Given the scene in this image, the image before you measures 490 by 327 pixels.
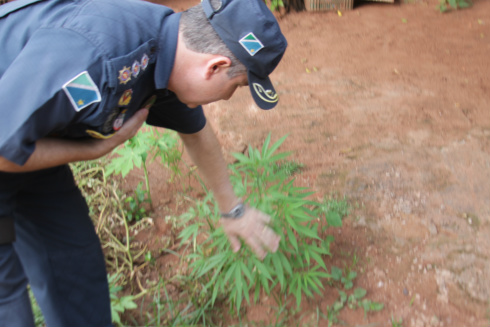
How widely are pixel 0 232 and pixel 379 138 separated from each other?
2.32 m

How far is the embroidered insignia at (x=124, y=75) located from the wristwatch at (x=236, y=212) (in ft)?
2.44

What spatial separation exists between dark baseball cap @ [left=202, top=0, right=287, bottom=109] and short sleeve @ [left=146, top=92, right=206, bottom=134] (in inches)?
15.6

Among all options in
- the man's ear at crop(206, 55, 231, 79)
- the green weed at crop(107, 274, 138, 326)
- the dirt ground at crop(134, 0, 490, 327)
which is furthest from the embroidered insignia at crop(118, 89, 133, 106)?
the dirt ground at crop(134, 0, 490, 327)

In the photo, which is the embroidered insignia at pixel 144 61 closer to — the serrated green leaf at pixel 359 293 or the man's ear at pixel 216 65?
the man's ear at pixel 216 65

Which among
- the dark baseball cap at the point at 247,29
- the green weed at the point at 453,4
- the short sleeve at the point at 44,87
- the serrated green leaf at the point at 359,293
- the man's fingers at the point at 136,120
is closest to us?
the short sleeve at the point at 44,87

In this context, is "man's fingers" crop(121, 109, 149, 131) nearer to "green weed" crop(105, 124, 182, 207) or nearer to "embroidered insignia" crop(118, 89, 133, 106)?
"embroidered insignia" crop(118, 89, 133, 106)

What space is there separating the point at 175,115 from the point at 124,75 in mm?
517

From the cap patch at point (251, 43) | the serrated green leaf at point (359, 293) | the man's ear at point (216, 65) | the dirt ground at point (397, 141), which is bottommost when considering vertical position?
the dirt ground at point (397, 141)

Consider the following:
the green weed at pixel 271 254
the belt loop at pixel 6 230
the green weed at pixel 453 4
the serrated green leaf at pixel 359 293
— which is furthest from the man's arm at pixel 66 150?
the green weed at pixel 453 4

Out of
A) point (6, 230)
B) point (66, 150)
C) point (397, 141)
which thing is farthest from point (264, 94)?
point (397, 141)

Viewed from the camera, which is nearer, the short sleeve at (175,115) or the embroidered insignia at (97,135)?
the embroidered insignia at (97,135)

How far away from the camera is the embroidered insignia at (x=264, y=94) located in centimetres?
156

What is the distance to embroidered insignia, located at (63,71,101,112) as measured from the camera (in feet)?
4.13

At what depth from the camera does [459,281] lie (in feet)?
7.30
